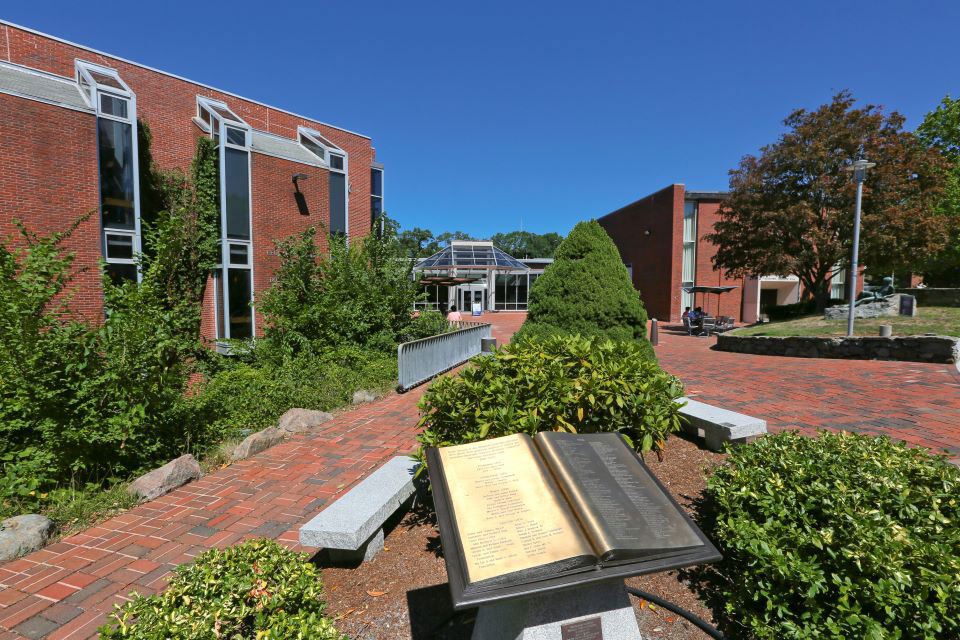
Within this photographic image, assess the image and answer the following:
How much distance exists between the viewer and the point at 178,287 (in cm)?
1446

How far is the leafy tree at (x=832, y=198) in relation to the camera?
650 inches

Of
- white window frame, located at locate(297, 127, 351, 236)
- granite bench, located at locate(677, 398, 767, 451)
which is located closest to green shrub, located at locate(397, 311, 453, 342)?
white window frame, located at locate(297, 127, 351, 236)

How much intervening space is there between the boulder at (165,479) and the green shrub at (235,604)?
8.95 ft

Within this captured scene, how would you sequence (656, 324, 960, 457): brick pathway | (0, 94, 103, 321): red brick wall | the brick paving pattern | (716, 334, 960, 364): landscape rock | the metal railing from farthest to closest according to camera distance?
(0, 94, 103, 321): red brick wall < (716, 334, 960, 364): landscape rock < the metal railing < (656, 324, 960, 457): brick pathway < the brick paving pattern

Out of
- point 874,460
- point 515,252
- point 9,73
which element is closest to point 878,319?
point 874,460

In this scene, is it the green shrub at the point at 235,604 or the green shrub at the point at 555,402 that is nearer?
the green shrub at the point at 235,604

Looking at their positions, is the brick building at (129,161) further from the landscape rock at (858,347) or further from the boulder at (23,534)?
the landscape rock at (858,347)

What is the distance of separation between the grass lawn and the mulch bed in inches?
527

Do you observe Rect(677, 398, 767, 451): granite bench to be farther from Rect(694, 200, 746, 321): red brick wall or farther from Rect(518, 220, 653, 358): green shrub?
Rect(694, 200, 746, 321): red brick wall

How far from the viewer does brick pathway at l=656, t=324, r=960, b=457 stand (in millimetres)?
5789

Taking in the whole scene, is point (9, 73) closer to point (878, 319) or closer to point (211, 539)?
point (211, 539)

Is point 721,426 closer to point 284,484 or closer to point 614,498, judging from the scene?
point 614,498

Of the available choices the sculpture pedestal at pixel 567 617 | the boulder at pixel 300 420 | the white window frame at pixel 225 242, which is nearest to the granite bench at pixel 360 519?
A: the sculpture pedestal at pixel 567 617

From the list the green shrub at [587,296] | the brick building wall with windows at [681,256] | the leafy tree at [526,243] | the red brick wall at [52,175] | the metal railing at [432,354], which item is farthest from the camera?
the leafy tree at [526,243]
